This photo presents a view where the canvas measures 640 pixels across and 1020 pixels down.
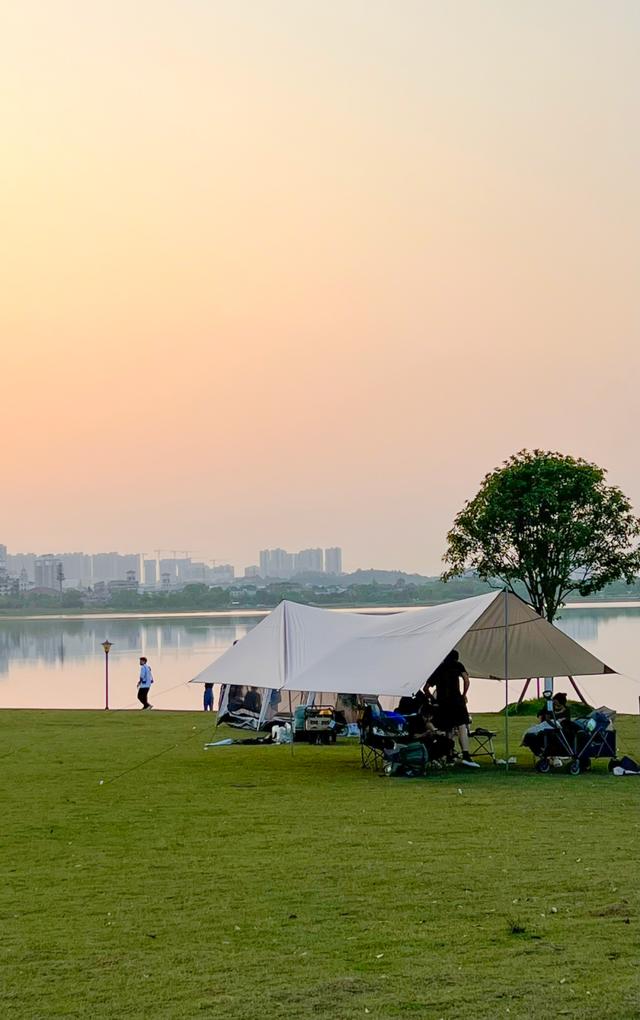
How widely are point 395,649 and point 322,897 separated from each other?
26.4 feet

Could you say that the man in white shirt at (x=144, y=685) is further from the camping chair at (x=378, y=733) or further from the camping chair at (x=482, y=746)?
the camping chair at (x=378, y=733)

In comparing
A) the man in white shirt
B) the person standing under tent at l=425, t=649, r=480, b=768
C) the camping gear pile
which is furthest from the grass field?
the man in white shirt

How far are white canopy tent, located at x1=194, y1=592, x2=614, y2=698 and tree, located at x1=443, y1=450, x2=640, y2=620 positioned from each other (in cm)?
1260

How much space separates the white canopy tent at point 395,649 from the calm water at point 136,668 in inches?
122

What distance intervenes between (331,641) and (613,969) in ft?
38.7

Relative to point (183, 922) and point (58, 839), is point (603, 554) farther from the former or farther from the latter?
point (183, 922)

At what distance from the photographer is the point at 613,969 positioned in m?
6.19

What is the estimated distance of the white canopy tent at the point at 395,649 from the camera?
51.0ft

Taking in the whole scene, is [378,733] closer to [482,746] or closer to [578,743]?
[482,746]

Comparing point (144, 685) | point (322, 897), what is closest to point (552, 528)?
point (144, 685)

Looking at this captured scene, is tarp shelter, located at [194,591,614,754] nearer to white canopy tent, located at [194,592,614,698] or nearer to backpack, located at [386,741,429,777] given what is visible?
white canopy tent, located at [194,592,614,698]

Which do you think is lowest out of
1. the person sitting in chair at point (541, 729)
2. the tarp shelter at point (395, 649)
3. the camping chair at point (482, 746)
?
the camping chair at point (482, 746)

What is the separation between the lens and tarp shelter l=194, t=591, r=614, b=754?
1555 centimetres

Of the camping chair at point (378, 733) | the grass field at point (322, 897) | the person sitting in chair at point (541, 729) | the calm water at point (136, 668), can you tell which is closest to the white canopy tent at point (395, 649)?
the camping chair at point (378, 733)
